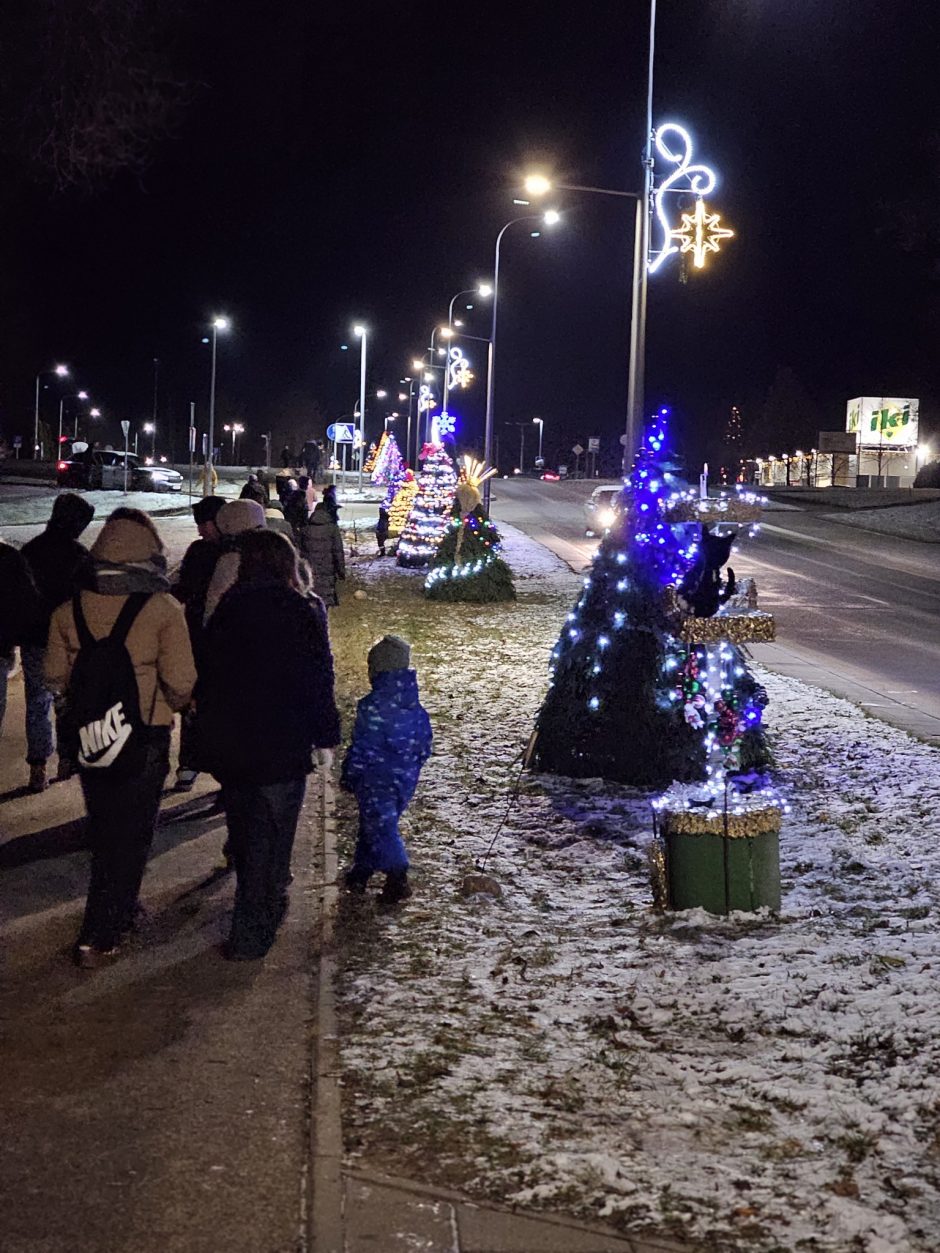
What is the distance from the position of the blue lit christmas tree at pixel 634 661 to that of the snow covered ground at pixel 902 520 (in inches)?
1403

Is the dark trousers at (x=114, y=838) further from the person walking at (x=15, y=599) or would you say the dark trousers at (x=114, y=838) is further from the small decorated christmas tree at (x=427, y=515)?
the small decorated christmas tree at (x=427, y=515)

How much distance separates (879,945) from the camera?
6141 millimetres

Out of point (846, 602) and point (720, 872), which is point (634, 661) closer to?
point (720, 872)

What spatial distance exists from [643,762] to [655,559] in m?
1.29

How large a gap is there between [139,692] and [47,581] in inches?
124

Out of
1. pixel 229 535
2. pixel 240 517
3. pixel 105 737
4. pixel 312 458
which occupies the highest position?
pixel 312 458

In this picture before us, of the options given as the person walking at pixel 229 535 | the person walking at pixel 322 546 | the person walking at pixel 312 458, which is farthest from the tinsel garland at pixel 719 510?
the person walking at pixel 312 458

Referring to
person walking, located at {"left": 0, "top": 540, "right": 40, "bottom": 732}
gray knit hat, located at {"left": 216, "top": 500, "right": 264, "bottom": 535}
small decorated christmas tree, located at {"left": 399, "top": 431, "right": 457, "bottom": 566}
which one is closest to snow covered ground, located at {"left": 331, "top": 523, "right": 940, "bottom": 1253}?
gray knit hat, located at {"left": 216, "top": 500, "right": 264, "bottom": 535}

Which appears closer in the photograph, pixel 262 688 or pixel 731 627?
pixel 262 688

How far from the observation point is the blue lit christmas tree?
28.6 ft

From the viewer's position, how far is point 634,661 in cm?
894

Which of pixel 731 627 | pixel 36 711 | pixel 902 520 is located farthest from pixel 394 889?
pixel 902 520

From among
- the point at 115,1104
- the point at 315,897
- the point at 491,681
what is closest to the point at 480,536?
the point at 491,681

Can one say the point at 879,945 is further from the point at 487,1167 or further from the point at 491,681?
the point at 491,681
